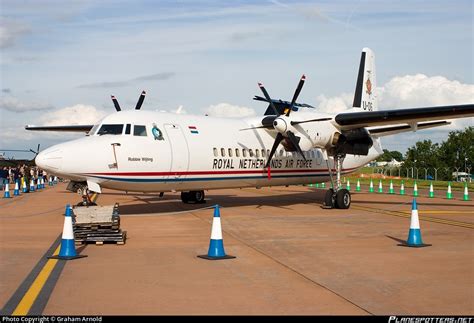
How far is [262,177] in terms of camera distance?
21.7m

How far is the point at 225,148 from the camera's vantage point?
20016 millimetres

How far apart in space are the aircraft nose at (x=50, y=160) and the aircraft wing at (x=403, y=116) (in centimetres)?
1115

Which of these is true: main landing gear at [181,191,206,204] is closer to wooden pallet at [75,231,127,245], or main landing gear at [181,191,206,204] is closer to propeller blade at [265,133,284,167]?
propeller blade at [265,133,284,167]

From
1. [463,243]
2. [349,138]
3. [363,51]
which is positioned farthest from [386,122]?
[463,243]

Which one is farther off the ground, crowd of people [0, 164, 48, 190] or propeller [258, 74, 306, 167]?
propeller [258, 74, 306, 167]

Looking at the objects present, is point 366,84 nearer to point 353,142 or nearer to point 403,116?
point 353,142

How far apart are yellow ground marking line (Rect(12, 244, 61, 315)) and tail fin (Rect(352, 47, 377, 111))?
63.7 feet

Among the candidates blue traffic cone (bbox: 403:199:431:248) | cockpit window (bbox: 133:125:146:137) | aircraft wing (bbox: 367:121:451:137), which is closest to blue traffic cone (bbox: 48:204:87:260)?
blue traffic cone (bbox: 403:199:431:248)

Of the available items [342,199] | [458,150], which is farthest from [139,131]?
[458,150]

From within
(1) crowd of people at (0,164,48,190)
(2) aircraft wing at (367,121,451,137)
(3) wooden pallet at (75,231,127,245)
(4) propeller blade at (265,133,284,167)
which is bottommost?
(3) wooden pallet at (75,231,127,245)

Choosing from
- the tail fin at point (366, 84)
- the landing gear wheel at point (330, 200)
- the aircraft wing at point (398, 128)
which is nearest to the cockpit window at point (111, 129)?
the landing gear wheel at point (330, 200)

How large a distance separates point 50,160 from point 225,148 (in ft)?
22.4

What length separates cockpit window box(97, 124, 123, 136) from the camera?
55.2 ft

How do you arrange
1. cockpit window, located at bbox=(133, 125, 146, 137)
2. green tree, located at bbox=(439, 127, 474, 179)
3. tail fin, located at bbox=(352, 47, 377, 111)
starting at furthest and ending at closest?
green tree, located at bbox=(439, 127, 474, 179), tail fin, located at bbox=(352, 47, 377, 111), cockpit window, located at bbox=(133, 125, 146, 137)
